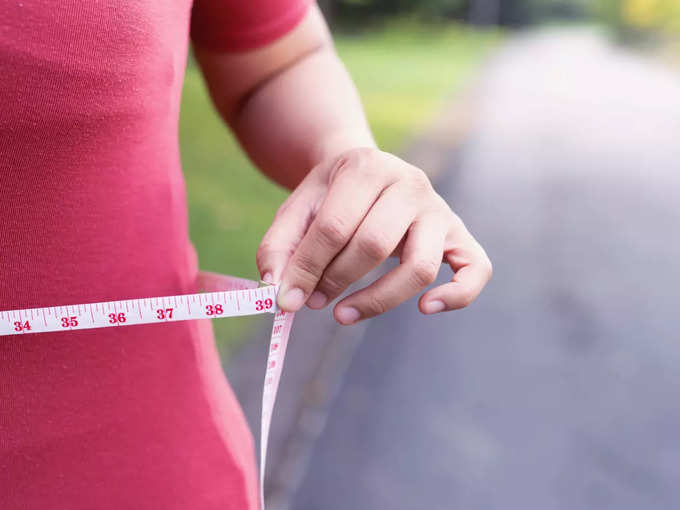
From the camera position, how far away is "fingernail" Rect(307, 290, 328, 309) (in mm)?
963

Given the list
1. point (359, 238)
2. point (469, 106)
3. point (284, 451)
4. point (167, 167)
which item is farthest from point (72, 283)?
point (469, 106)

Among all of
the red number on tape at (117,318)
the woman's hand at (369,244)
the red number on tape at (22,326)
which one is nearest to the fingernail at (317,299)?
the woman's hand at (369,244)

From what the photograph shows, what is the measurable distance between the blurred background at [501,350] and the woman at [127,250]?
2.04 metres

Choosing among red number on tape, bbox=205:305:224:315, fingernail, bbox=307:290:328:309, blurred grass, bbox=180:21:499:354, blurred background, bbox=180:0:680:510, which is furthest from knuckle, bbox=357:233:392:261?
blurred grass, bbox=180:21:499:354

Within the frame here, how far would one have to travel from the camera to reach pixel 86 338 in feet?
3.06

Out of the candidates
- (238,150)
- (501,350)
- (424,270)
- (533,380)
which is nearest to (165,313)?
(424,270)

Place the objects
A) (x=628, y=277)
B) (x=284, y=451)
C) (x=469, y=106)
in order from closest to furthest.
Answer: (x=284, y=451), (x=628, y=277), (x=469, y=106)

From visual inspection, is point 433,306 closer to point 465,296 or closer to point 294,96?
point 465,296

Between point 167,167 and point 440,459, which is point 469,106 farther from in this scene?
point 167,167

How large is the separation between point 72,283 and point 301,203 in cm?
30

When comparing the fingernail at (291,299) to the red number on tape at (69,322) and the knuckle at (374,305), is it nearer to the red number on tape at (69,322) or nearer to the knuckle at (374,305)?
the knuckle at (374,305)

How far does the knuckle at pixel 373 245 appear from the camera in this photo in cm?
88

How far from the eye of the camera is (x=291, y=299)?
36.5 inches

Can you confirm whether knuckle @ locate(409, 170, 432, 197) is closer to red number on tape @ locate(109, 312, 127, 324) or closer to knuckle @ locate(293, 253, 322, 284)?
knuckle @ locate(293, 253, 322, 284)
